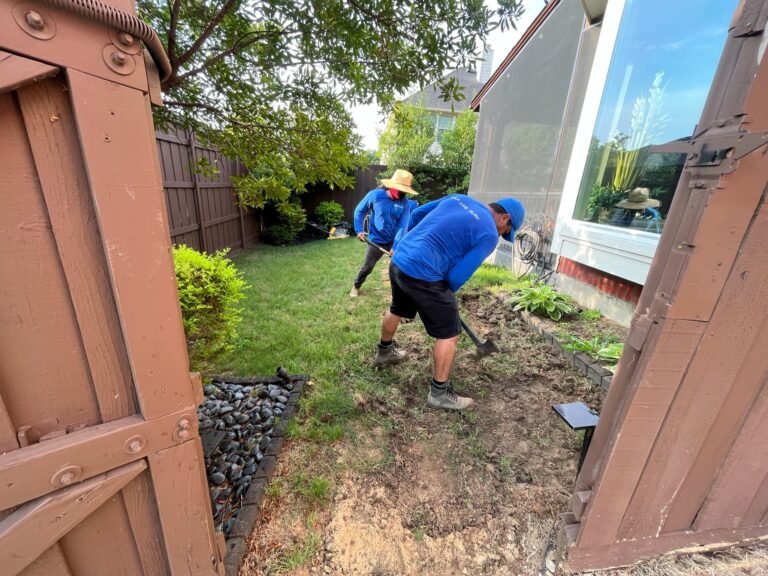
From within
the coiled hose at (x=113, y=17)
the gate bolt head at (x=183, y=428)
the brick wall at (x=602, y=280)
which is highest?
the coiled hose at (x=113, y=17)

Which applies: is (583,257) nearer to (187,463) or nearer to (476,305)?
(476,305)

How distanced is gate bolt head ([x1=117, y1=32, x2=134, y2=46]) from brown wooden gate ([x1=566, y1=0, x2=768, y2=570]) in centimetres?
147

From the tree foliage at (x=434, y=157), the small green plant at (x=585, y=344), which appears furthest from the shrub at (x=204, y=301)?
the tree foliage at (x=434, y=157)

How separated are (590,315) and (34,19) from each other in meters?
4.51

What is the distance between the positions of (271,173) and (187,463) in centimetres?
222

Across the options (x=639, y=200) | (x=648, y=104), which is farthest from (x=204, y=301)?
(x=648, y=104)

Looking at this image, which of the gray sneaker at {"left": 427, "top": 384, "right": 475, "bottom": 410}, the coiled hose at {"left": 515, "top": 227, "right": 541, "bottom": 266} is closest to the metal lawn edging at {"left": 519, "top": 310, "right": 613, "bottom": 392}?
the gray sneaker at {"left": 427, "top": 384, "right": 475, "bottom": 410}

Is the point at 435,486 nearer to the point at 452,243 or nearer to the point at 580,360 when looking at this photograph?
the point at 452,243

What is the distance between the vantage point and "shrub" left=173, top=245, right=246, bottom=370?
2.00 m

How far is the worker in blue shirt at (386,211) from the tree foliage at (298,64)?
→ 214 cm

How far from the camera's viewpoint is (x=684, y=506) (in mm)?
1426

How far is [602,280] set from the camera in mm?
3828

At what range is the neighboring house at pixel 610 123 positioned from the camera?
10.2ft

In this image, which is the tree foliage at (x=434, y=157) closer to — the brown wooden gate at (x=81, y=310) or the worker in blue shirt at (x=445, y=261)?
the worker in blue shirt at (x=445, y=261)
